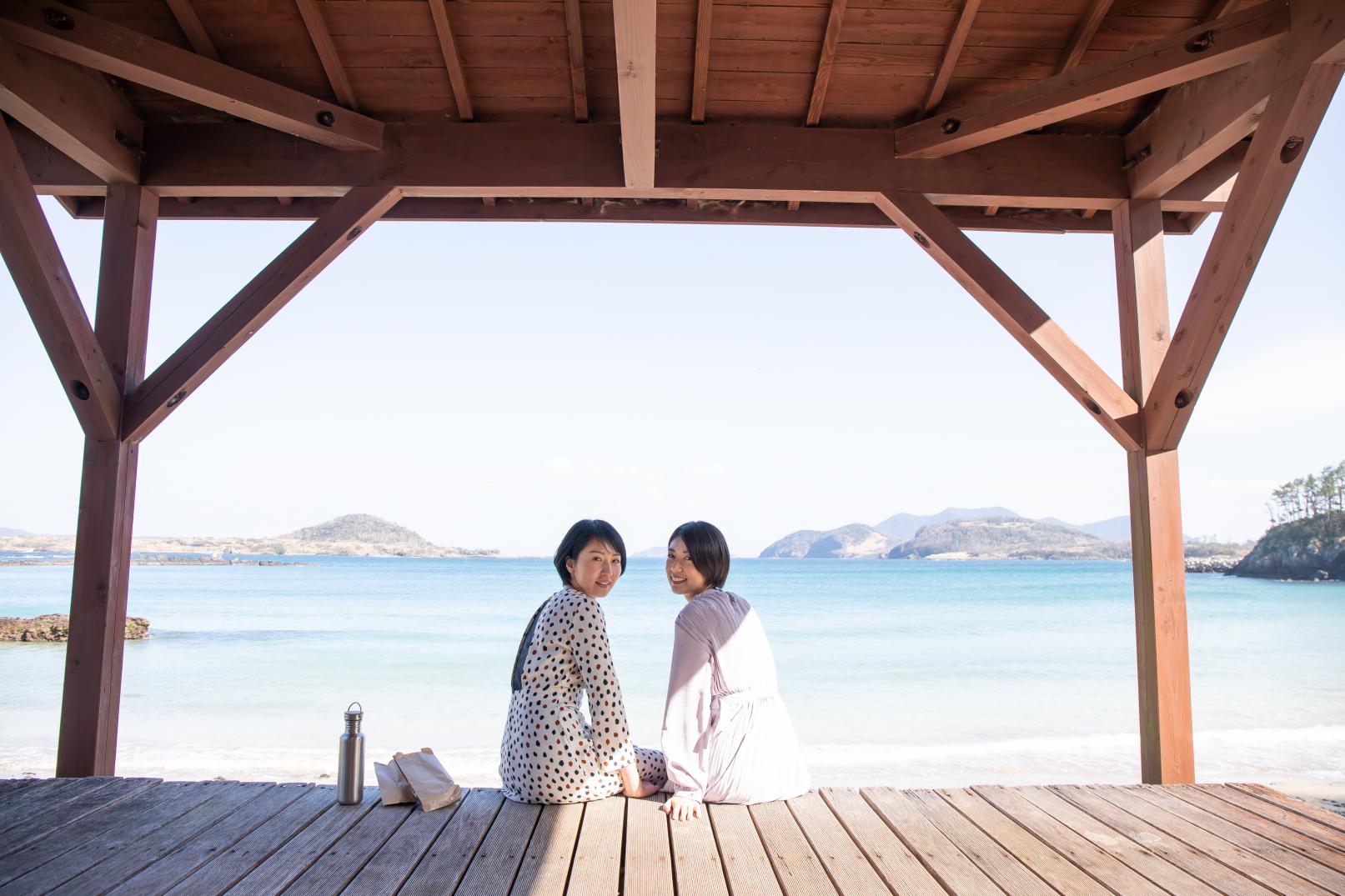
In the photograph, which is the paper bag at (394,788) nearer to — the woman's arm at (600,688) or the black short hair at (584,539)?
the woman's arm at (600,688)

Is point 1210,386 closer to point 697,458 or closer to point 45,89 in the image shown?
point 697,458

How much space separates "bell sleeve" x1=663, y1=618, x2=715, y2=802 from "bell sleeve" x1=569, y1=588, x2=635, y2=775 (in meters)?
0.15

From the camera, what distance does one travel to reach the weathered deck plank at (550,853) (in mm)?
2008

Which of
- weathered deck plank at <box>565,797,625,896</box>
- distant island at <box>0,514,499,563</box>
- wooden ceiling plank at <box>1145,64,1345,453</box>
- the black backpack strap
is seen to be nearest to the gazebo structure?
wooden ceiling plank at <box>1145,64,1345,453</box>

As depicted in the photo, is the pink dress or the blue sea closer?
the pink dress

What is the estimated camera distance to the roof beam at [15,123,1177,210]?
136 inches

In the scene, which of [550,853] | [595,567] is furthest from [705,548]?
[550,853]

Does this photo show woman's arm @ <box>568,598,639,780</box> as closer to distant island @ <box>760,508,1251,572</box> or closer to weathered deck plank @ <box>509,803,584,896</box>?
weathered deck plank @ <box>509,803,584,896</box>

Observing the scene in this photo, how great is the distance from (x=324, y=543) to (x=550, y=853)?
3788 centimetres

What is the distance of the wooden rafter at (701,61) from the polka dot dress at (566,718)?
1941 mm

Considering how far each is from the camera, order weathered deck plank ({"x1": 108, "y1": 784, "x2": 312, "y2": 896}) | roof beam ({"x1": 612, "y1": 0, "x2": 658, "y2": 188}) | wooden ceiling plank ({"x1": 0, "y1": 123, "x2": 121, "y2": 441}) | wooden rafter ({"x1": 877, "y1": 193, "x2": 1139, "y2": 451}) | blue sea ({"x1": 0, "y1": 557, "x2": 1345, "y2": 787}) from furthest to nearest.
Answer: blue sea ({"x1": 0, "y1": 557, "x2": 1345, "y2": 787}), wooden rafter ({"x1": 877, "y1": 193, "x2": 1139, "y2": 451}), wooden ceiling plank ({"x1": 0, "y1": 123, "x2": 121, "y2": 441}), roof beam ({"x1": 612, "y1": 0, "x2": 658, "y2": 188}), weathered deck plank ({"x1": 108, "y1": 784, "x2": 312, "y2": 896})

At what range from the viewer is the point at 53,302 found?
9.34 feet

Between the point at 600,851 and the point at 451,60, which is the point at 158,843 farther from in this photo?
the point at 451,60

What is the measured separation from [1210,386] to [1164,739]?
36401mm
